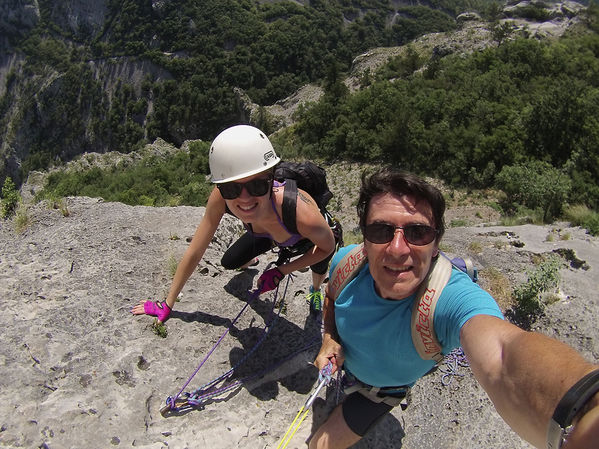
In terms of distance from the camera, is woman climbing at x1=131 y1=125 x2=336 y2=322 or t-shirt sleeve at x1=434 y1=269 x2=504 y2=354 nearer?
t-shirt sleeve at x1=434 y1=269 x2=504 y2=354

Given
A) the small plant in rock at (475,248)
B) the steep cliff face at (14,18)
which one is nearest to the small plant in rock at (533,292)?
the small plant in rock at (475,248)

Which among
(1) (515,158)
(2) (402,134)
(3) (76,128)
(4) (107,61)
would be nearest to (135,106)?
(3) (76,128)

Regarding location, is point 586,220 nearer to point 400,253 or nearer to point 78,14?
point 400,253

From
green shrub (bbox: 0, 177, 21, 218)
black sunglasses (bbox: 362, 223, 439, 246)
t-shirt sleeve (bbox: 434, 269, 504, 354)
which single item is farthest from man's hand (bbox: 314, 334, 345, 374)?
green shrub (bbox: 0, 177, 21, 218)

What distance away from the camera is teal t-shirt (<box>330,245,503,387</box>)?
1733 mm

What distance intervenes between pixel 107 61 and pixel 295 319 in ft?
324

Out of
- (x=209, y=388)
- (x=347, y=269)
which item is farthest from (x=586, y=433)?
(x=209, y=388)

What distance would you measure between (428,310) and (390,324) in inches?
9.9

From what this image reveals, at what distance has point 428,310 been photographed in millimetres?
1795

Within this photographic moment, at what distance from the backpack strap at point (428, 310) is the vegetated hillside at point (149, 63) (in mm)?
64038

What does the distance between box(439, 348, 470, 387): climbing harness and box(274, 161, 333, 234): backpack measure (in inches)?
74.0

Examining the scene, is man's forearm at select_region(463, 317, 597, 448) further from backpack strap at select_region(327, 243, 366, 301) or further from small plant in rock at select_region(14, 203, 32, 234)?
small plant in rock at select_region(14, 203, 32, 234)

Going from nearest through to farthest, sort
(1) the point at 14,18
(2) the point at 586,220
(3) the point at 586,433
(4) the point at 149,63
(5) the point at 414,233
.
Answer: (3) the point at 586,433
(5) the point at 414,233
(2) the point at 586,220
(4) the point at 149,63
(1) the point at 14,18

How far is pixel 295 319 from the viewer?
4141 millimetres
